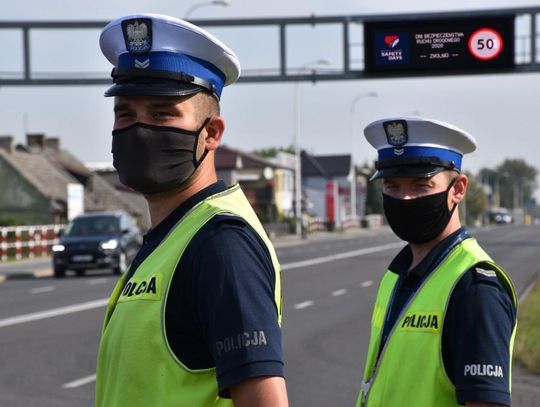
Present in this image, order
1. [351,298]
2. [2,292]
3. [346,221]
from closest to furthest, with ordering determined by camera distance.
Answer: [351,298] → [2,292] → [346,221]

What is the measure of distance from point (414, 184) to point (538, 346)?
9.06m

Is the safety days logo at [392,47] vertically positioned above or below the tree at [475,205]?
above

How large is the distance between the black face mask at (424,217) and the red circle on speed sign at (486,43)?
64.0 feet

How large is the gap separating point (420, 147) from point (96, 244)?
25313mm

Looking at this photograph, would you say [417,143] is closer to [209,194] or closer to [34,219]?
[209,194]

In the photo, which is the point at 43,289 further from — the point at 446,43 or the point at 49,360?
the point at 49,360

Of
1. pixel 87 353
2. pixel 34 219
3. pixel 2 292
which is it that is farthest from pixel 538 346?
pixel 34 219

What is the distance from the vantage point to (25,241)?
42969mm

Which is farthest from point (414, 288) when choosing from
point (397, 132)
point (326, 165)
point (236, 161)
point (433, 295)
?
point (326, 165)

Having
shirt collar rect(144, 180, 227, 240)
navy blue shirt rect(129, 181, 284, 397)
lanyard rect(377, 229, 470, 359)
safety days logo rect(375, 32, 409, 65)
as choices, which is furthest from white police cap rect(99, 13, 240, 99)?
safety days logo rect(375, 32, 409, 65)

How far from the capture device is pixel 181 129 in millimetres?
2910

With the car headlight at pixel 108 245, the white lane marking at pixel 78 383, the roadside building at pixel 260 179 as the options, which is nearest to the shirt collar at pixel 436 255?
the white lane marking at pixel 78 383

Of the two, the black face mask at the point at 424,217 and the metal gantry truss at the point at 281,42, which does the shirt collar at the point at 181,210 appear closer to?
the black face mask at the point at 424,217

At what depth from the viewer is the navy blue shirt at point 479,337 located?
336 centimetres
